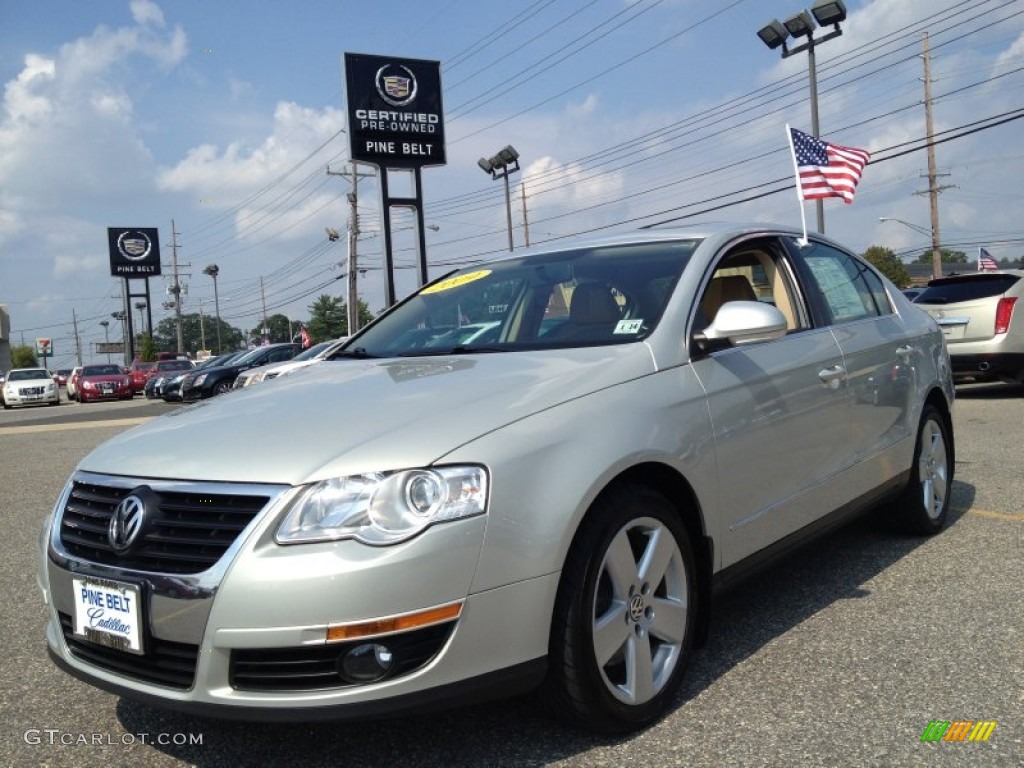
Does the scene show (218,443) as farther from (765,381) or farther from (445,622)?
(765,381)

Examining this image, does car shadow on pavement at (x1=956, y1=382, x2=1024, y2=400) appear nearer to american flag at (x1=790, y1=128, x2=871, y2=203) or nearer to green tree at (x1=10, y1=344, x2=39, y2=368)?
american flag at (x1=790, y1=128, x2=871, y2=203)

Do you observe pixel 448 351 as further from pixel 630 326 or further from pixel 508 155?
pixel 508 155

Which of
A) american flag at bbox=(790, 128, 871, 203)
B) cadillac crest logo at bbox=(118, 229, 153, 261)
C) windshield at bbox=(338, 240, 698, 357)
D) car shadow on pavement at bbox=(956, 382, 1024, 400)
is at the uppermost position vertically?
cadillac crest logo at bbox=(118, 229, 153, 261)

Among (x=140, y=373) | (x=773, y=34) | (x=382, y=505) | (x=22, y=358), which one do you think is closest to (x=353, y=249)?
(x=140, y=373)

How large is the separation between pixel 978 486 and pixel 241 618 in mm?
5305

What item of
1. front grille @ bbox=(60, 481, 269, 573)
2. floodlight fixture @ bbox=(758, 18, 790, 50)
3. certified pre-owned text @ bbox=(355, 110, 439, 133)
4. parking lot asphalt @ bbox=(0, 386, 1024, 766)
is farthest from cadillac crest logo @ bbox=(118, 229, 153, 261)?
front grille @ bbox=(60, 481, 269, 573)

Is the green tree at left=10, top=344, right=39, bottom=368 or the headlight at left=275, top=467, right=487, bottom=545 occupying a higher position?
the green tree at left=10, top=344, right=39, bottom=368

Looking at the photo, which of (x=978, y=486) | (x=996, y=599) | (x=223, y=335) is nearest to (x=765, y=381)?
(x=996, y=599)

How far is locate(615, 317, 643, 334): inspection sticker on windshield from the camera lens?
Result: 3.13 metres

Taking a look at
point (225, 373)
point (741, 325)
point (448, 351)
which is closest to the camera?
point (741, 325)

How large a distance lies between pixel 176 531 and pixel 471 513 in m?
0.77

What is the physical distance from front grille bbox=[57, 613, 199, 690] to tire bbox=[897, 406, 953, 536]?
11.9ft

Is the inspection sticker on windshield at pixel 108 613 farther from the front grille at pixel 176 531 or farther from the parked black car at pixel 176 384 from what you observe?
the parked black car at pixel 176 384

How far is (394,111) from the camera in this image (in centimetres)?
2617
